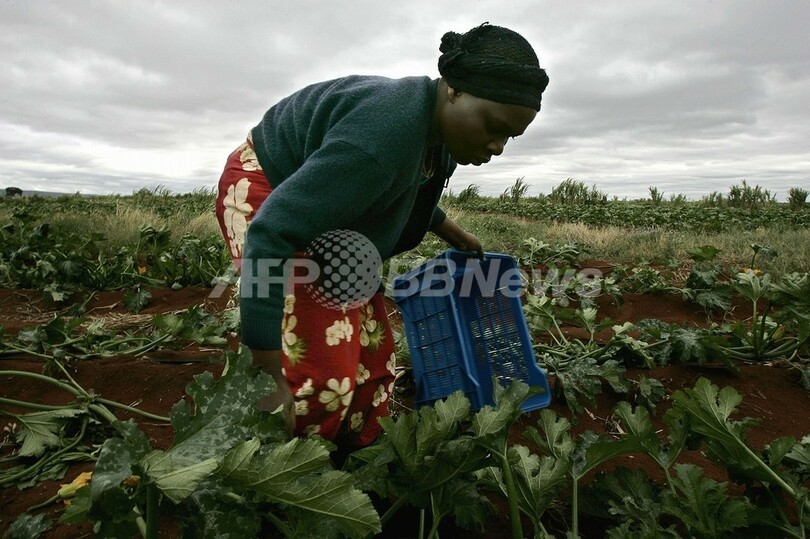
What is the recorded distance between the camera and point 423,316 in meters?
2.22

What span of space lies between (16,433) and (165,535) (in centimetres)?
84

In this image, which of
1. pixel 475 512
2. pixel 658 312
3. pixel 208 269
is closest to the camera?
pixel 475 512

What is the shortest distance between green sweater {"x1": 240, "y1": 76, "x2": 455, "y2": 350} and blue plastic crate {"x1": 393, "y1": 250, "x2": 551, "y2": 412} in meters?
0.42

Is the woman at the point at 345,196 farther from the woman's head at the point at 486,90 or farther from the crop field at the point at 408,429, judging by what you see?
the crop field at the point at 408,429

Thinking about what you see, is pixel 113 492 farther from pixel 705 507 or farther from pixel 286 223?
pixel 705 507

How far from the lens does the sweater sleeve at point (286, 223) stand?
127 cm

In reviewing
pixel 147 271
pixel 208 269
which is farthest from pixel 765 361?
pixel 147 271

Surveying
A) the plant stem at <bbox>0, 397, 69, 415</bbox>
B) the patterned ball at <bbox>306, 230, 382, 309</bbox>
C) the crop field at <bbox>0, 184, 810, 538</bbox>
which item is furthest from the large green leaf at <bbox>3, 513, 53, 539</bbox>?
the patterned ball at <bbox>306, 230, 382, 309</bbox>

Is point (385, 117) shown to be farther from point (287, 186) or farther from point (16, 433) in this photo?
point (16, 433)

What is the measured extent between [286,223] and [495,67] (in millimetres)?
674

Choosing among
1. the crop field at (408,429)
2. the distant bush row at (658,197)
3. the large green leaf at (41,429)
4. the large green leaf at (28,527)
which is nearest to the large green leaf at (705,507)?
the crop field at (408,429)

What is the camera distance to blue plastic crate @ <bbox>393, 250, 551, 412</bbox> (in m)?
2.03

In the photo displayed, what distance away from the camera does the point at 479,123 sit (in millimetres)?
1494

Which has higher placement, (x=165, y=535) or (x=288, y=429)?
(x=288, y=429)
